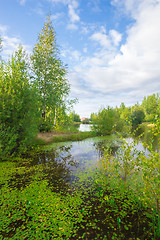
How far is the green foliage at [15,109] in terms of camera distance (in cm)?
774

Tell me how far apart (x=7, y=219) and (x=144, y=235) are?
3.88 m

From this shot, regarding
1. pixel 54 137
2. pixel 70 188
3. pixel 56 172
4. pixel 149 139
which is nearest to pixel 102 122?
pixel 149 139

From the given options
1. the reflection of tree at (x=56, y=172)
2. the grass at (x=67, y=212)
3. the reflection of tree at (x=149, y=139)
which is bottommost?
the reflection of tree at (x=56, y=172)

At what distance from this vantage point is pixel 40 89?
1691 cm

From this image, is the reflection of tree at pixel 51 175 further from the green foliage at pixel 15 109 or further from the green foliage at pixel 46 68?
the green foliage at pixel 46 68

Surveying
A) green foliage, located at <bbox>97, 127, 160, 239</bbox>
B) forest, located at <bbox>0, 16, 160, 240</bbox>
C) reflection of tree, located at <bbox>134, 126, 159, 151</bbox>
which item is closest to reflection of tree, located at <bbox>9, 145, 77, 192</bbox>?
forest, located at <bbox>0, 16, 160, 240</bbox>

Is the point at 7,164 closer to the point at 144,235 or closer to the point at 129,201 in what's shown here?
the point at 129,201

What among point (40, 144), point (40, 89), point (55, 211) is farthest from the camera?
point (40, 89)

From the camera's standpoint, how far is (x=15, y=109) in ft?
27.5

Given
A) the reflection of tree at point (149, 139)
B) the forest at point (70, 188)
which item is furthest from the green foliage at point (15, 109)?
the reflection of tree at point (149, 139)

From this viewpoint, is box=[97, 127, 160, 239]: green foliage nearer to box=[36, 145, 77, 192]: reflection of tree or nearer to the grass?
the grass

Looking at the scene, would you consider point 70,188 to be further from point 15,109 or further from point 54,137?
point 54,137

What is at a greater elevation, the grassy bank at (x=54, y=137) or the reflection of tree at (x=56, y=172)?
the grassy bank at (x=54, y=137)

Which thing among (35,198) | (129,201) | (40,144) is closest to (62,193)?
(35,198)
